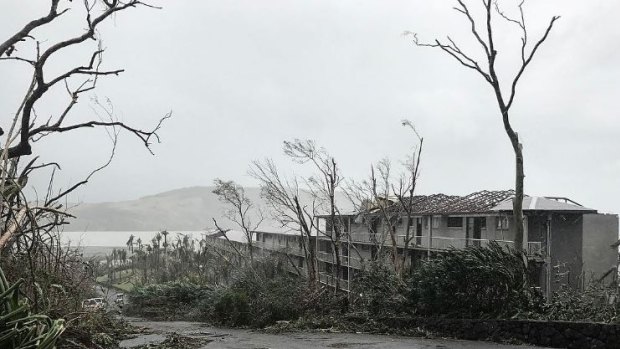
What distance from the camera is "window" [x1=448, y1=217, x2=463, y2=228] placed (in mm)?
36081

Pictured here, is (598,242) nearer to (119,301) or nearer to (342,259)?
(342,259)

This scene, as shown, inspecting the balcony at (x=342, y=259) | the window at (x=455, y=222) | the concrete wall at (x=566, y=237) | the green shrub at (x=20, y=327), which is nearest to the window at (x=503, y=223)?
the concrete wall at (x=566, y=237)

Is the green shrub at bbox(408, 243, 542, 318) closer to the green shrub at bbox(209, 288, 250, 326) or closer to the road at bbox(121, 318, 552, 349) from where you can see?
the road at bbox(121, 318, 552, 349)

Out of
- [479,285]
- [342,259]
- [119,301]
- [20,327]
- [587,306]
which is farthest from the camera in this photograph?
[342,259]

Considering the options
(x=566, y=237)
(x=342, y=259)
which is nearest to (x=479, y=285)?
(x=566, y=237)

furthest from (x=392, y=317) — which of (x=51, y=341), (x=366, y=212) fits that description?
(x=366, y=212)

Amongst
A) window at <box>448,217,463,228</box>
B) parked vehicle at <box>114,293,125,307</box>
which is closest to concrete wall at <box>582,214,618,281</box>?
window at <box>448,217,463,228</box>

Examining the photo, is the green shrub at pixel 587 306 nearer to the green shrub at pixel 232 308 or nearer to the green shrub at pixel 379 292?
the green shrub at pixel 379 292

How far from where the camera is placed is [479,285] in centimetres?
1394

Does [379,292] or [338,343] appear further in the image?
[379,292]

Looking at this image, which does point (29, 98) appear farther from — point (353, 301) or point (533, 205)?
point (533, 205)

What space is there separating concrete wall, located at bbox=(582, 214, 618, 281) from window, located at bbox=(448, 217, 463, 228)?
788 cm

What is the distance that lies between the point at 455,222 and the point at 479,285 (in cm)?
2335

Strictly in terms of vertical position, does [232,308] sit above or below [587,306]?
below
